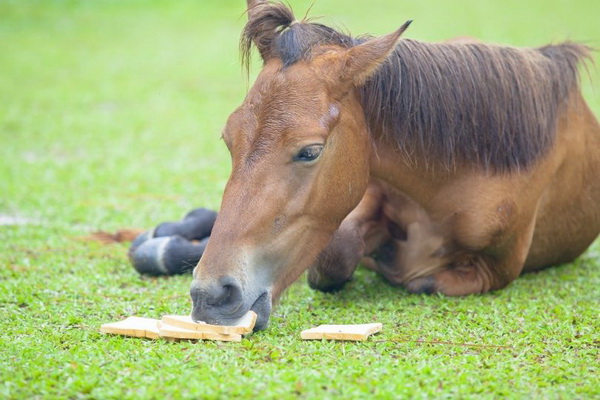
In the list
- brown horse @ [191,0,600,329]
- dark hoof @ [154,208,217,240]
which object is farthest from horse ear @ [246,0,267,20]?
dark hoof @ [154,208,217,240]

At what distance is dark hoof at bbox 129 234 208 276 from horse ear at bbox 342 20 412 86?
2.18 metres

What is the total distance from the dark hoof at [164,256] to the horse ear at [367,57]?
7.17ft

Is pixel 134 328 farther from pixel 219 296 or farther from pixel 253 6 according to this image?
pixel 253 6

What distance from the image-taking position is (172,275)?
6367 millimetres

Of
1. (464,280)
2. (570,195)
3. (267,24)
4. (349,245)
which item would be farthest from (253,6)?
(570,195)

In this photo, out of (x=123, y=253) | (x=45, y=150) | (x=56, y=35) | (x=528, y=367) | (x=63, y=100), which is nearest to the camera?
(x=528, y=367)

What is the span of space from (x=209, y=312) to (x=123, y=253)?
2.95m

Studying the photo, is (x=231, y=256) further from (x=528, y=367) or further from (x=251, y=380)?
(x=528, y=367)

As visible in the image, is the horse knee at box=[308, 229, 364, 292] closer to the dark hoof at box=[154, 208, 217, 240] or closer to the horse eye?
the horse eye

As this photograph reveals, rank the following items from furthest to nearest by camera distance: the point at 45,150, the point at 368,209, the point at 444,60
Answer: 1. the point at 45,150
2. the point at 368,209
3. the point at 444,60

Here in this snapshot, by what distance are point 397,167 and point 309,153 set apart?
0.93m

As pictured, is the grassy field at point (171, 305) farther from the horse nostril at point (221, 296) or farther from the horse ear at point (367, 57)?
the horse ear at point (367, 57)

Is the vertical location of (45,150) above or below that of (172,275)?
above

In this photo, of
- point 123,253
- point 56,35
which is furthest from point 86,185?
point 56,35
